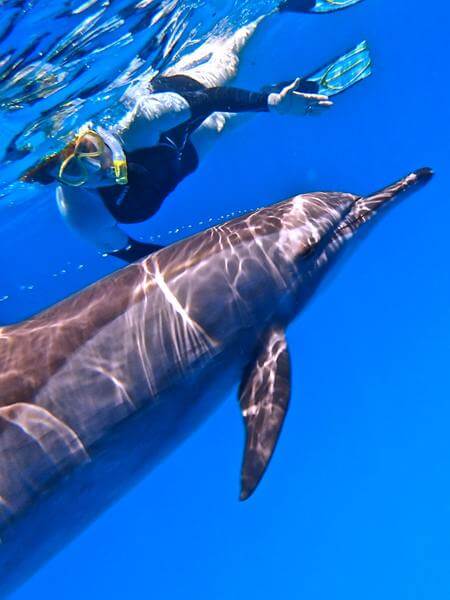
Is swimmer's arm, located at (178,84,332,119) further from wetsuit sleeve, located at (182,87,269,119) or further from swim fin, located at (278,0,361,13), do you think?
swim fin, located at (278,0,361,13)

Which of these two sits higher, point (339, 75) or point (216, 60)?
point (216, 60)

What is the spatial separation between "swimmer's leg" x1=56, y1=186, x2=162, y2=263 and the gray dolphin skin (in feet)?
10.3

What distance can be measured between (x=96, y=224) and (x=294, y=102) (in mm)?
3870

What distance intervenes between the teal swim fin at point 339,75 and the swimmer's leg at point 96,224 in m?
5.45

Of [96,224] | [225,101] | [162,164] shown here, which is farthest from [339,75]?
[96,224]

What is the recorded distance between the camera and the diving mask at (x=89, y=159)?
629 cm

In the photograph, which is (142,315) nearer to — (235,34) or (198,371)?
(198,371)

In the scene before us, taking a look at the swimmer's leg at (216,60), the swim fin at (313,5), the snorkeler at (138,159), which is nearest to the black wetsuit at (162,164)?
the snorkeler at (138,159)

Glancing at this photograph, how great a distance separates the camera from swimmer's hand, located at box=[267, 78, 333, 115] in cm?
891

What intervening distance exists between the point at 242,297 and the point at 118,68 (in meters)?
9.31

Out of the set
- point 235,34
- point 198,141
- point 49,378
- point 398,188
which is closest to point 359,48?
point 235,34

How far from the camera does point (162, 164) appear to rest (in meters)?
8.34

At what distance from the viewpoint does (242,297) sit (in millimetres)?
4453

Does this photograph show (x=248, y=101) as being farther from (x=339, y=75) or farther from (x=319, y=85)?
(x=339, y=75)
